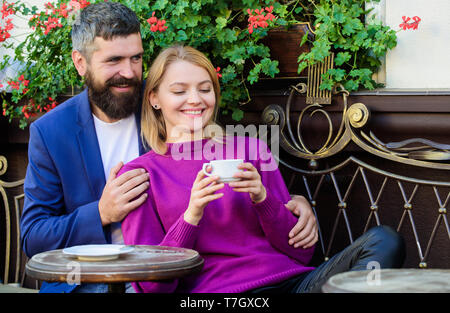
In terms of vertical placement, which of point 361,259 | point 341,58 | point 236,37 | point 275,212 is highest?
point 236,37

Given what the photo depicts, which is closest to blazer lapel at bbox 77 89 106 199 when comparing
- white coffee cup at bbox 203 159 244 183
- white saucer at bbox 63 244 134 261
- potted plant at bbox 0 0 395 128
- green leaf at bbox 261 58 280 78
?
potted plant at bbox 0 0 395 128

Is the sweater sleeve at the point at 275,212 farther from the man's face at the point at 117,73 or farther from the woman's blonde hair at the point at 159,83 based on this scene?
the man's face at the point at 117,73

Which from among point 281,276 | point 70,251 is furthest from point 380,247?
point 70,251

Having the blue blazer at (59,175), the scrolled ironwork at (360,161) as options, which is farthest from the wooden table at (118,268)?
the scrolled ironwork at (360,161)

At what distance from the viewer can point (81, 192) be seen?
9.23ft

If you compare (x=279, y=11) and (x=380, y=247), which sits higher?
(x=279, y=11)

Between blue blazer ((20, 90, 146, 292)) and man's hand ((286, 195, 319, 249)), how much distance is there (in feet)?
2.55

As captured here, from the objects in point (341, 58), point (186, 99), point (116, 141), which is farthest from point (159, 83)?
point (341, 58)

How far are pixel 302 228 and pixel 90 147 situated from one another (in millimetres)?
1043

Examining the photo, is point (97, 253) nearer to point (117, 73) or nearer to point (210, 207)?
point (210, 207)

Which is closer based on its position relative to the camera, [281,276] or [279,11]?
[281,276]

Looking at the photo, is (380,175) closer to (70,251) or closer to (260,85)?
(260,85)

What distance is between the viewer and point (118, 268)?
6.33ft
